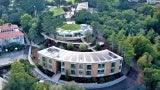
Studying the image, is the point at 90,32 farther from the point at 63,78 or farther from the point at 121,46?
the point at 63,78

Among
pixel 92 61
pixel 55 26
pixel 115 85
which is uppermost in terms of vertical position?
pixel 55 26

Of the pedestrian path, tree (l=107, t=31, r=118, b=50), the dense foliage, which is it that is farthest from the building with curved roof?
the pedestrian path

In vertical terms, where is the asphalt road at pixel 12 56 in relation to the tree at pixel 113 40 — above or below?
below

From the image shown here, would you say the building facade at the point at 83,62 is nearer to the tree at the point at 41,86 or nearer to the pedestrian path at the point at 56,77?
the pedestrian path at the point at 56,77

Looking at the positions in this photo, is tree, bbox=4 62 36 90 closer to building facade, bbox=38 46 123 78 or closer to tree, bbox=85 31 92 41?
building facade, bbox=38 46 123 78

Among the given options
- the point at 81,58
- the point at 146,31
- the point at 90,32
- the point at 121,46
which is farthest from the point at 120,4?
the point at 81,58

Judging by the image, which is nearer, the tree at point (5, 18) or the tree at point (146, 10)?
the tree at point (5, 18)

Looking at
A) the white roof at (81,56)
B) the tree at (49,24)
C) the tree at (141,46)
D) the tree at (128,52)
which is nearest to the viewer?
the white roof at (81,56)

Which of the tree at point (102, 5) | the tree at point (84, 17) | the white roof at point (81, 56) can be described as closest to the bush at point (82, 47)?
the white roof at point (81, 56)
